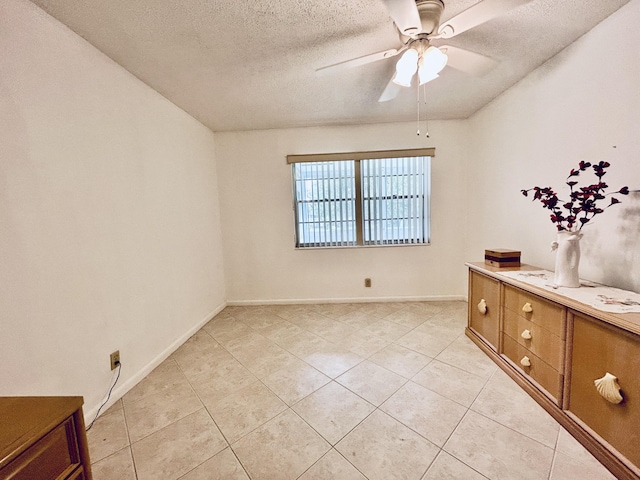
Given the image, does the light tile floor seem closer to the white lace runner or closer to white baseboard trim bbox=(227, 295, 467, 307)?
the white lace runner

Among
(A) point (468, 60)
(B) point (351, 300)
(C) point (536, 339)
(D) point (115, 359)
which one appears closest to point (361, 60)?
(A) point (468, 60)

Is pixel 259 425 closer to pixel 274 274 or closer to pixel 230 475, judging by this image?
pixel 230 475

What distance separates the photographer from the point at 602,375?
3.81ft

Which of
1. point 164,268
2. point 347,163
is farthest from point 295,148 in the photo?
point 164,268

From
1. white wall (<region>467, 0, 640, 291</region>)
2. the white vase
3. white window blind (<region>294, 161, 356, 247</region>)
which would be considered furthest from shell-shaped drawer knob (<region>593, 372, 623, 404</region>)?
white window blind (<region>294, 161, 356, 247</region>)

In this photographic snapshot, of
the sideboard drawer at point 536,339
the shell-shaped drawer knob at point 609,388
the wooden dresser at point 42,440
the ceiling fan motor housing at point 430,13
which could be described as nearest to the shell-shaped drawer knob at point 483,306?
the sideboard drawer at point 536,339

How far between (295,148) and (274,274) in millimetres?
1682

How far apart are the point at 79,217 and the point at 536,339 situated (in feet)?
9.47

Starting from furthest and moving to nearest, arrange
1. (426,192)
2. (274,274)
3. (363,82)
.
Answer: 1. (274,274)
2. (426,192)
3. (363,82)

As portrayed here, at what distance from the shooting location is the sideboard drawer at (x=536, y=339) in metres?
1.39

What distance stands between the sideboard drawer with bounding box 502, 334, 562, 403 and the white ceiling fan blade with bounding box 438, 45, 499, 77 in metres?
1.83

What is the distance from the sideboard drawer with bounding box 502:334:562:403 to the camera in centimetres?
140

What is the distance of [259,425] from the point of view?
141 cm

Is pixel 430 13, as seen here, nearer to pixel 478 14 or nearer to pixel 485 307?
pixel 478 14
